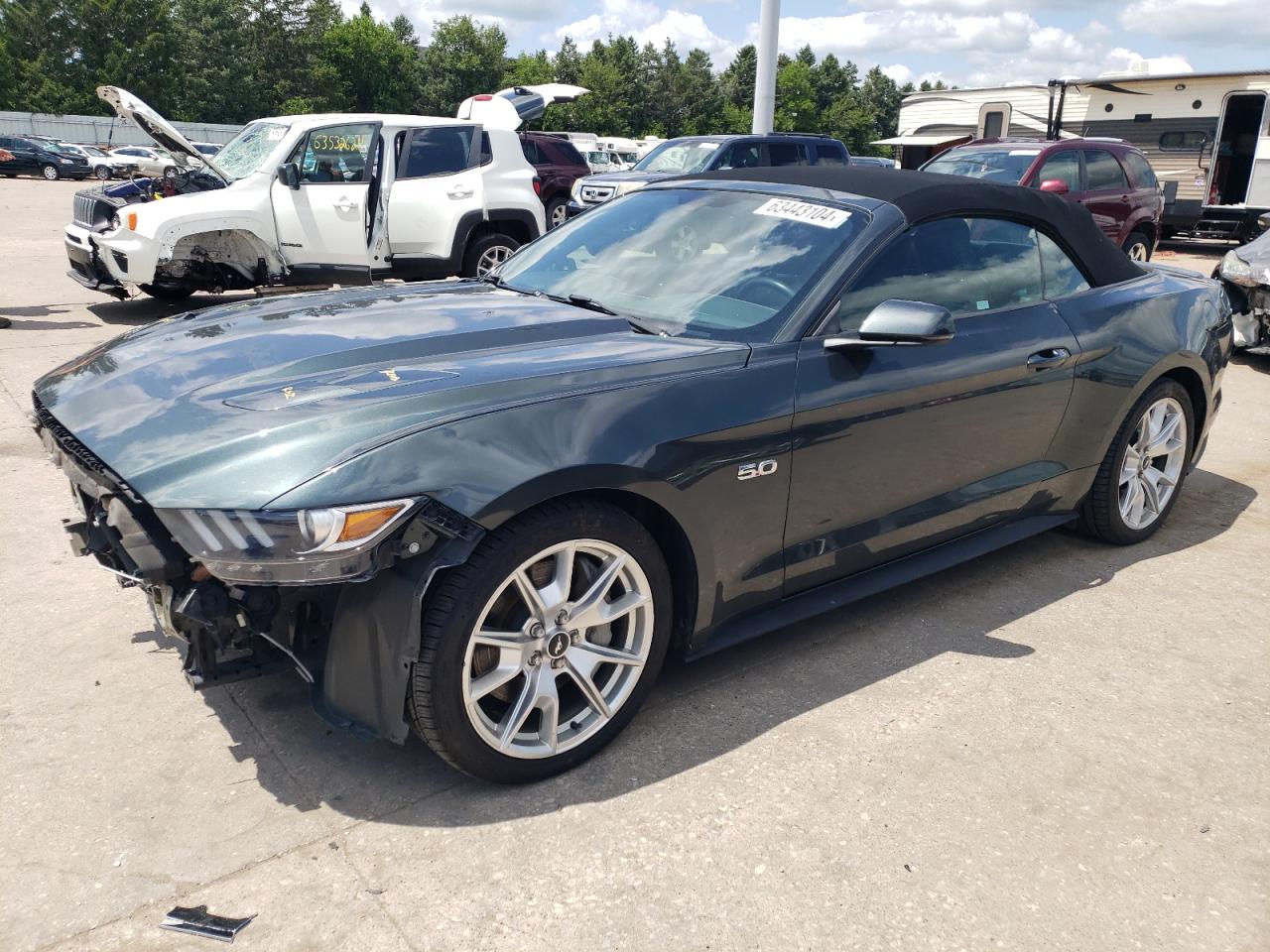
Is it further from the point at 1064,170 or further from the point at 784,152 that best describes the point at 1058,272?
the point at 784,152

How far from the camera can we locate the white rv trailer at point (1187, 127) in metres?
17.3

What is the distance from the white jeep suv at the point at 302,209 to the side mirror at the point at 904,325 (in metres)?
7.33

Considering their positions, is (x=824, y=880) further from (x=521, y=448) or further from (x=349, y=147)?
(x=349, y=147)

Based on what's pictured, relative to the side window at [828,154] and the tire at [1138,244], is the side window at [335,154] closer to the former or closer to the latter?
the side window at [828,154]

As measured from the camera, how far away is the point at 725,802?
2703 millimetres

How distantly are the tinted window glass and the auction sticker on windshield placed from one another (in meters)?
17.5

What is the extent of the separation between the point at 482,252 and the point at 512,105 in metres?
2.27

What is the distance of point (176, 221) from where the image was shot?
8727mm

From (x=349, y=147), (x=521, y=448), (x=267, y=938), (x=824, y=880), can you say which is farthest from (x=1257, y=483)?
(x=349, y=147)

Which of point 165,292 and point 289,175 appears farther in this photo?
point 165,292

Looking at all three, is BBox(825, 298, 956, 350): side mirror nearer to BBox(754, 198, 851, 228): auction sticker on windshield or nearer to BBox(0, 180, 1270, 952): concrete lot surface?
BBox(754, 198, 851, 228): auction sticker on windshield

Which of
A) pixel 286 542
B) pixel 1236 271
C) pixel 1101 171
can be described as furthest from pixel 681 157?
pixel 286 542

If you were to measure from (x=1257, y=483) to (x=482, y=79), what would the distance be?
97.0 metres

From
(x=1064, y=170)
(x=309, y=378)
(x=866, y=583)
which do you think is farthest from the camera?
(x=1064, y=170)
